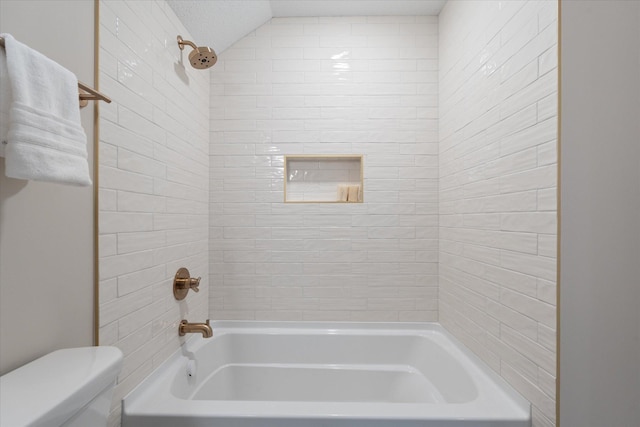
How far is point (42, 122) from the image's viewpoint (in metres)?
0.63

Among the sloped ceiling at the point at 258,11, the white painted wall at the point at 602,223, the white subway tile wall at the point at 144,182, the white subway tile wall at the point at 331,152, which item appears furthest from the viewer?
the white subway tile wall at the point at 331,152

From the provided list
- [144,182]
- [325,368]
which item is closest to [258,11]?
[144,182]

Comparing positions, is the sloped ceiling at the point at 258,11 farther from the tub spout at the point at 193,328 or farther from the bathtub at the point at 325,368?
the bathtub at the point at 325,368

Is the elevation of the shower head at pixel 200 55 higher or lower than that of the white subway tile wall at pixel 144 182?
higher

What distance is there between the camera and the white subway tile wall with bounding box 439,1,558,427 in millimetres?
959

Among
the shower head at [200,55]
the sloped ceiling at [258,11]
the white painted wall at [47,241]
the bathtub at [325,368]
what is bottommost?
the bathtub at [325,368]

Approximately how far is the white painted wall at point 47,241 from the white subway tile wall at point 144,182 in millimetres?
64

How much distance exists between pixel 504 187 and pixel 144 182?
145 cm

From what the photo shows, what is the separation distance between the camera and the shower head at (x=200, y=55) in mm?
1451

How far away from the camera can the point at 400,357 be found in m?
1.84

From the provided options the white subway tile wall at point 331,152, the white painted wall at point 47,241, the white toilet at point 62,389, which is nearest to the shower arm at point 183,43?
the white subway tile wall at point 331,152

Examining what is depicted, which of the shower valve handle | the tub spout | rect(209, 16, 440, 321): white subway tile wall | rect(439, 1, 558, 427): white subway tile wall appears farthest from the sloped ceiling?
the tub spout

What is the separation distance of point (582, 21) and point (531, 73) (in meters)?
0.17

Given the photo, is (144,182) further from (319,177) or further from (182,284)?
(319,177)
